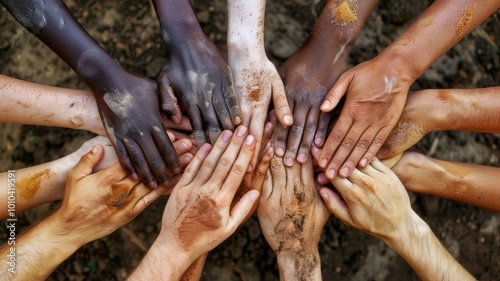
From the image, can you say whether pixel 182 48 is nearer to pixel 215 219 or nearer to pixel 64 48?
pixel 64 48

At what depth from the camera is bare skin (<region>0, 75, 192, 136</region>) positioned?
85.4 inches

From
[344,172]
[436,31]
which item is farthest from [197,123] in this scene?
[436,31]

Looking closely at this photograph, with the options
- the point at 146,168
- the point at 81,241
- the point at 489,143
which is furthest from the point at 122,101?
the point at 489,143

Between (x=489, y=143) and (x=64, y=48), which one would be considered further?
(x=489, y=143)

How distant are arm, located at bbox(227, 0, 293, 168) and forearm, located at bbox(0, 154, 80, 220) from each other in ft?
2.50

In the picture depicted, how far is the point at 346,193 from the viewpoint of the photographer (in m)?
2.07

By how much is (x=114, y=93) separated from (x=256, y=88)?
0.55 m

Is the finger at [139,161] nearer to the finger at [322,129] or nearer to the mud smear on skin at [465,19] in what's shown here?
the finger at [322,129]

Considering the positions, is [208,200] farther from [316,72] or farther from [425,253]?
[425,253]

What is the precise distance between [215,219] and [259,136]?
0.37 m

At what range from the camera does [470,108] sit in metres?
2.10

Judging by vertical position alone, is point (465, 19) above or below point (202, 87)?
above

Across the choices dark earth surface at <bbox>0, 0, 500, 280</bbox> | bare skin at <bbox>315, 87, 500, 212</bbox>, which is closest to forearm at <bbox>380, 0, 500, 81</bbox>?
bare skin at <bbox>315, 87, 500, 212</bbox>

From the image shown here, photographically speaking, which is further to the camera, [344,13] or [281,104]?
[344,13]
